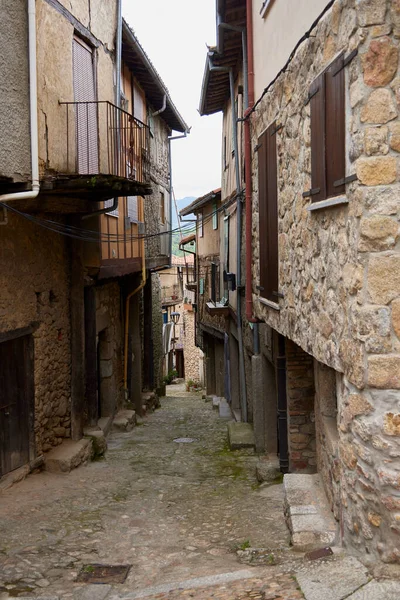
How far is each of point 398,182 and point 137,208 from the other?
34.9 ft

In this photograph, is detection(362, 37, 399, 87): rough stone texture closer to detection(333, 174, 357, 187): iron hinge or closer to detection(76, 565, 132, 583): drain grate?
detection(333, 174, 357, 187): iron hinge

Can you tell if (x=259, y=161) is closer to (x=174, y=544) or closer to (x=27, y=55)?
(x=27, y=55)

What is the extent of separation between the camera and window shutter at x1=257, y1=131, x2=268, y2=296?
24.6ft

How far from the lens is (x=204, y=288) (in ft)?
67.2

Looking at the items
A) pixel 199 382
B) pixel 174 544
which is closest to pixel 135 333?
pixel 174 544

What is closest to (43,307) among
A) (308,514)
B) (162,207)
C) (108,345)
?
(108,345)

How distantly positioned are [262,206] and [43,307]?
11.0ft

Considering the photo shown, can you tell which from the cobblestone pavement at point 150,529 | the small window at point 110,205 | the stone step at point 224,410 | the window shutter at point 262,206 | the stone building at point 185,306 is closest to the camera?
the cobblestone pavement at point 150,529

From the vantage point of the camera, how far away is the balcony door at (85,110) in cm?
912

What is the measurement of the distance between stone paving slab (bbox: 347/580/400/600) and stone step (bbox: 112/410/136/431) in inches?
368

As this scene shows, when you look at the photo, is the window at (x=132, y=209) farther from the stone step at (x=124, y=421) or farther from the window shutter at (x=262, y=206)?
the window shutter at (x=262, y=206)

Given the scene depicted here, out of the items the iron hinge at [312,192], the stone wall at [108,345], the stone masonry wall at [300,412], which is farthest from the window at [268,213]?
the stone wall at [108,345]

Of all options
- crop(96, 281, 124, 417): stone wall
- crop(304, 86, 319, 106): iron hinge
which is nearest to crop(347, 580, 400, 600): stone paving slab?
crop(304, 86, 319, 106): iron hinge

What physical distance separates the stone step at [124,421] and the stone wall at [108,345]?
0.67 ft
